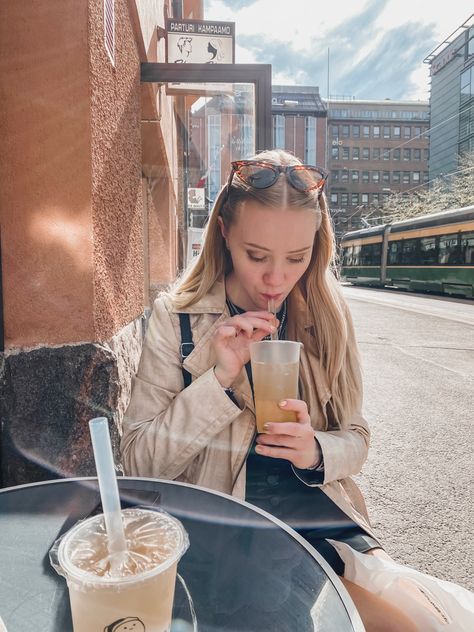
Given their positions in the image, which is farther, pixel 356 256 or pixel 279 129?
pixel 279 129

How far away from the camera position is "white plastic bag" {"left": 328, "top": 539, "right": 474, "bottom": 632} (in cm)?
108

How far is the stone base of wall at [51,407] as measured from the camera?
6.29ft

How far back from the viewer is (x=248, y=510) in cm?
112

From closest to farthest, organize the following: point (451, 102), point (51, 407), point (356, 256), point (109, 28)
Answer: point (51, 407)
point (109, 28)
point (356, 256)
point (451, 102)

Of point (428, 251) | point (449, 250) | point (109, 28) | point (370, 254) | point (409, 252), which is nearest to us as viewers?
point (109, 28)

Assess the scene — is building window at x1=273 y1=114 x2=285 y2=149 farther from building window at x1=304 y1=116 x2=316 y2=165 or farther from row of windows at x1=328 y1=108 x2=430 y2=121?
row of windows at x1=328 y1=108 x2=430 y2=121

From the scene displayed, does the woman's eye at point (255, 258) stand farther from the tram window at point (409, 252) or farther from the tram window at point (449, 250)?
the tram window at point (409, 252)

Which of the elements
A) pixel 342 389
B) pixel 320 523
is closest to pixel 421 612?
pixel 320 523

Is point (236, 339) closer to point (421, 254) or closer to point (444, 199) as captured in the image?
point (421, 254)

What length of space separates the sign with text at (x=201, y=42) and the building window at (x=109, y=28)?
5.60 ft

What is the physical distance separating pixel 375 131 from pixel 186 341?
77817 mm

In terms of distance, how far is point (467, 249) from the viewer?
53.0ft

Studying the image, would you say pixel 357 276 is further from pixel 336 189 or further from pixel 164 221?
pixel 336 189

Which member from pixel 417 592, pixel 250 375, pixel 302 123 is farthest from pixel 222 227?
pixel 302 123
